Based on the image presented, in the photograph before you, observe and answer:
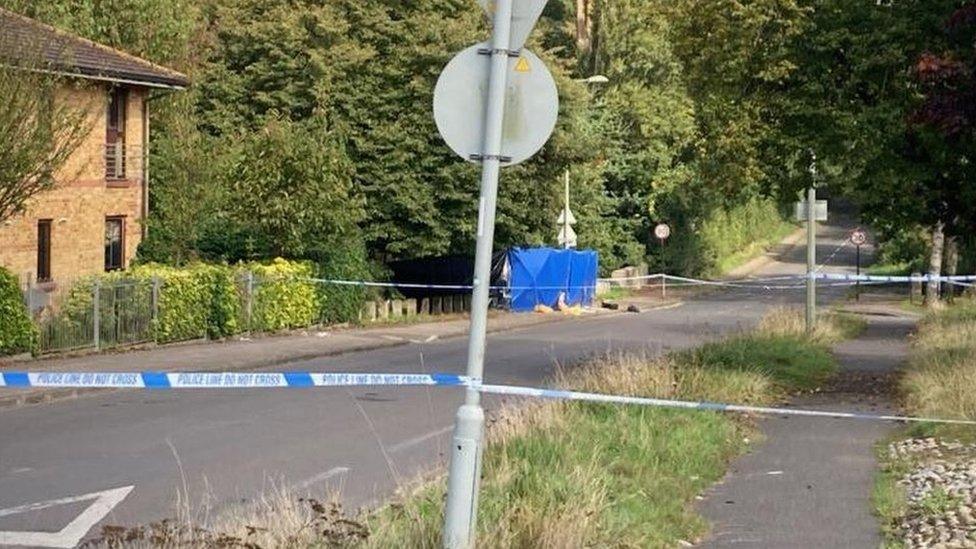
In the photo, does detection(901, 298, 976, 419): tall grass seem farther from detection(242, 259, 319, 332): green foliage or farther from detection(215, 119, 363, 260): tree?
detection(215, 119, 363, 260): tree

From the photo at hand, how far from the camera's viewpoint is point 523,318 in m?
42.4

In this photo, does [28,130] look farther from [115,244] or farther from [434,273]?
[434,273]

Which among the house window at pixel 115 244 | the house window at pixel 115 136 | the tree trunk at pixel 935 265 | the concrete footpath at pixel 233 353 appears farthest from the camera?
the tree trunk at pixel 935 265

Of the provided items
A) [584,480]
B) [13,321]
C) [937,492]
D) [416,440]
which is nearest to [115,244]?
[13,321]

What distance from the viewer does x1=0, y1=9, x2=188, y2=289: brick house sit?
1137 inches

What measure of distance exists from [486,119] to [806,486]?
5130 mm

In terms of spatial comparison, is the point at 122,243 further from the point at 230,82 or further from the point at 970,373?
the point at 970,373

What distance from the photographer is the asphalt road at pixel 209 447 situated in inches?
415

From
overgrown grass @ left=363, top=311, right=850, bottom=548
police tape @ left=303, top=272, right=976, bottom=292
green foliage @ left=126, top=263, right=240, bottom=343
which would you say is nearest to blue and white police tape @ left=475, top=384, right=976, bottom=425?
overgrown grass @ left=363, top=311, right=850, bottom=548

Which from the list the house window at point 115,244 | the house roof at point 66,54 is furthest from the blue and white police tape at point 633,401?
the house window at point 115,244

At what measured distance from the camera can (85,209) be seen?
31359 mm

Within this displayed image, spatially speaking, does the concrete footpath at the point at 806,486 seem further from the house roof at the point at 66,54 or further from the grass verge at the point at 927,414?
the house roof at the point at 66,54

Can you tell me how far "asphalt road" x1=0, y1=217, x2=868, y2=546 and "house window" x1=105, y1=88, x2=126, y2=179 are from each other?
1088cm

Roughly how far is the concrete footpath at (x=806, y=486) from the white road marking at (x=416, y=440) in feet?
10.5
